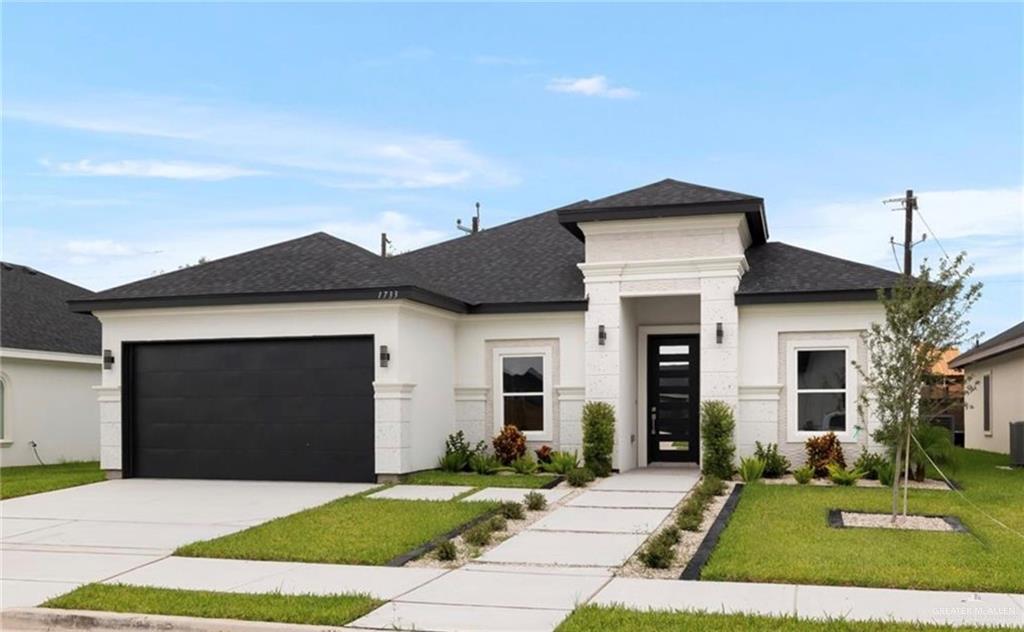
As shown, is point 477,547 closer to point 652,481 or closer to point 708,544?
point 708,544

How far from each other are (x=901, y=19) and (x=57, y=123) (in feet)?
48.1

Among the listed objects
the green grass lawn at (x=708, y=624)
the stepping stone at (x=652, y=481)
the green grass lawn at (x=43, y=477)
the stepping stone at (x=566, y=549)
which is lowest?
the green grass lawn at (x=43, y=477)

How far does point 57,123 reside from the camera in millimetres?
17625

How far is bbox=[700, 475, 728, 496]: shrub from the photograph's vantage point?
45.5 ft

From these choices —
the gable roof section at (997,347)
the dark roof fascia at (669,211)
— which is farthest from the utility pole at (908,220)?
the dark roof fascia at (669,211)

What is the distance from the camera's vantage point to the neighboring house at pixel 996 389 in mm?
23498

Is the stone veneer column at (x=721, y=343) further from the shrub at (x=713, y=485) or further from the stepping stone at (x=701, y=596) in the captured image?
the stepping stone at (x=701, y=596)

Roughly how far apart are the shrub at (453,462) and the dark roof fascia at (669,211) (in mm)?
4609

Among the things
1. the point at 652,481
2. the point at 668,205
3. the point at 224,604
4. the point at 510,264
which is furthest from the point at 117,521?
the point at 510,264

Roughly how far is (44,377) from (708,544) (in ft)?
60.3

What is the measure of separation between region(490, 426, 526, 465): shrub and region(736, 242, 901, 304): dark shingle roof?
4.63 metres

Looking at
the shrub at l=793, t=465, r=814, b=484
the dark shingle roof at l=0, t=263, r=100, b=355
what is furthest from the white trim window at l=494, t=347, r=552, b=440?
the dark shingle roof at l=0, t=263, r=100, b=355

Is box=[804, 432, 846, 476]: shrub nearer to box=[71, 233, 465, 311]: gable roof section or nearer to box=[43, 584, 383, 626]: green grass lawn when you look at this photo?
box=[71, 233, 465, 311]: gable roof section

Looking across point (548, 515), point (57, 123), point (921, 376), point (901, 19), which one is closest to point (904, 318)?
point (921, 376)
